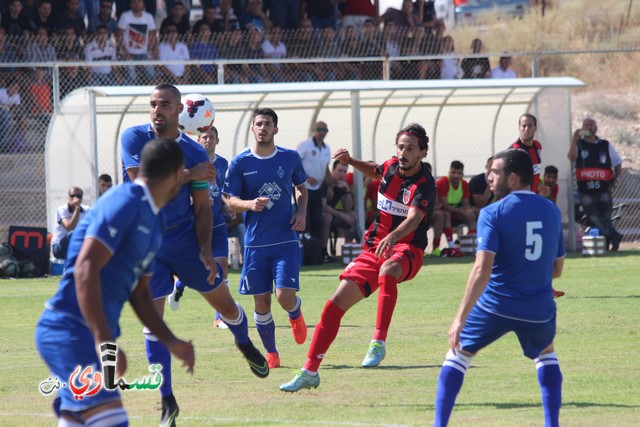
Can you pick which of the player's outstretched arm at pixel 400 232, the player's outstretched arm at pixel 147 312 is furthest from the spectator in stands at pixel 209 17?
the player's outstretched arm at pixel 147 312

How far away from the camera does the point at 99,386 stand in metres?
4.91

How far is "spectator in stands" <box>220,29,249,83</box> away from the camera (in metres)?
21.0

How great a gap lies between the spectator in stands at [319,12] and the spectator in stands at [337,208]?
4862 millimetres

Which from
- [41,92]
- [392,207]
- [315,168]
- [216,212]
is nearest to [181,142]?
[392,207]

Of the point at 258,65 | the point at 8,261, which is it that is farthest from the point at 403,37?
the point at 8,261

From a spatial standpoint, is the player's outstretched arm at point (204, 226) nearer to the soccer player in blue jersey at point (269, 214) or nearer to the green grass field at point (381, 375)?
the green grass field at point (381, 375)

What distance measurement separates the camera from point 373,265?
891cm

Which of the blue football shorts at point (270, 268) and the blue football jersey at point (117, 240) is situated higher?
the blue football jersey at point (117, 240)

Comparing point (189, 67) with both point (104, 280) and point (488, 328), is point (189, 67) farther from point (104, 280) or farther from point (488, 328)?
point (104, 280)

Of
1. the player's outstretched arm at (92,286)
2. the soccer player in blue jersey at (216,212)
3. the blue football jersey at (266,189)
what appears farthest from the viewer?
the soccer player in blue jersey at (216,212)

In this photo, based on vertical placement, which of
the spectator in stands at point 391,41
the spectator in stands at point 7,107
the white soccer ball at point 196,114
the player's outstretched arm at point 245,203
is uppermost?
the spectator in stands at point 391,41

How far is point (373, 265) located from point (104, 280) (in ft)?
13.6

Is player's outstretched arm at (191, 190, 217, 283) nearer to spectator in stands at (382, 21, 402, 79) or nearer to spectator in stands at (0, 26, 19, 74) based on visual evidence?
spectator in stands at (0, 26, 19, 74)

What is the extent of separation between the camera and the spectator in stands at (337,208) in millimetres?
19359
